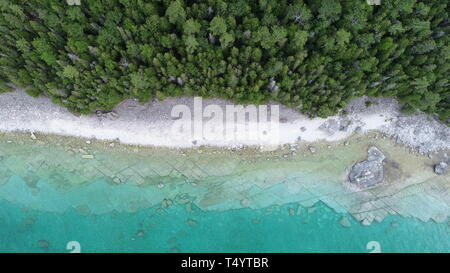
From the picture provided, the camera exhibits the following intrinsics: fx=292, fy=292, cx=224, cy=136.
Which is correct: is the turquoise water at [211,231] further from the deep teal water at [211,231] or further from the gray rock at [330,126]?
the gray rock at [330,126]

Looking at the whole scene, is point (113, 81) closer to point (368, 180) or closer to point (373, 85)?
point (373, 85)

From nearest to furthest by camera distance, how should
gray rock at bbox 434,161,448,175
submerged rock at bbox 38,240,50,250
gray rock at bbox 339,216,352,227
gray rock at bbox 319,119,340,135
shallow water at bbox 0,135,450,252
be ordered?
submerged rock at bbox 38,240,50,250 → shallow water at bbox 0,135,450,252 → gray rock at bbox 319,119,340,135 → gray rock at bbox 339,216,352,227 → gray rock at bbox 434,161,448,175

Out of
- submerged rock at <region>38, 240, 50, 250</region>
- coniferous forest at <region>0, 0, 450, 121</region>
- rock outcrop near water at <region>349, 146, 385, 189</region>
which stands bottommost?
submerged rock at <region>38, 240, 50, 250</region>

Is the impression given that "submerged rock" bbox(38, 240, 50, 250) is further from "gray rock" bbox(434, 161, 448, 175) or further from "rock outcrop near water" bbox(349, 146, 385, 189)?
"gray rock" bbox(434, 161, 448, 175)

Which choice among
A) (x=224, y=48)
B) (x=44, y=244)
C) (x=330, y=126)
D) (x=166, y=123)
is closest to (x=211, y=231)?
(x=166, y=123)

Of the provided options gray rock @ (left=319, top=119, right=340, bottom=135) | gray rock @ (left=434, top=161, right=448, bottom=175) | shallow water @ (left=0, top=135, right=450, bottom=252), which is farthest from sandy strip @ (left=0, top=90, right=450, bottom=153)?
gray rock @ (left=434, top=161, right=448, bottom=175)

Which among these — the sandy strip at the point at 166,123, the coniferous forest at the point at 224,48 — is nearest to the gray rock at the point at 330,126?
the sandy strip at the point at 166,123
